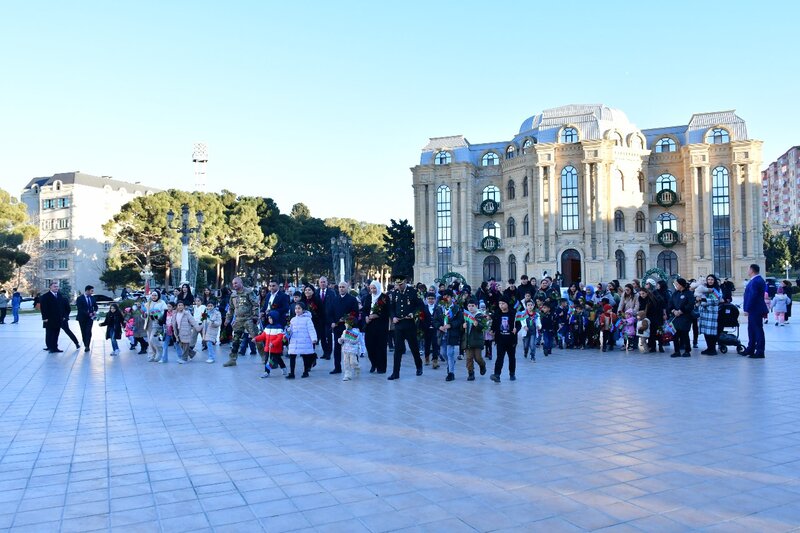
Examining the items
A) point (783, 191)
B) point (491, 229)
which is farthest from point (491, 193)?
point (783, 191)

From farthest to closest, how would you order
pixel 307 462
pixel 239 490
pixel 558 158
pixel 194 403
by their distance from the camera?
pixel 558 158 → pixel 194 403 → pixel 307 462 → pixel 239 490

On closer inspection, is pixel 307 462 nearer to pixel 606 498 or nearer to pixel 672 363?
pixel 606 498

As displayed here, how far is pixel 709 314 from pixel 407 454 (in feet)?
33.0

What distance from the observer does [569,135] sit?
53438 mm

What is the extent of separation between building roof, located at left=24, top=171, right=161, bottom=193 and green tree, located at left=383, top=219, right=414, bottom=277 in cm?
3763

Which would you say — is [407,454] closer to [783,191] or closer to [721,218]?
[721,218]

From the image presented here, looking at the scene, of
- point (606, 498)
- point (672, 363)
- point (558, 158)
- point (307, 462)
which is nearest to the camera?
point (606, 498)

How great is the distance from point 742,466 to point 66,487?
584 cm

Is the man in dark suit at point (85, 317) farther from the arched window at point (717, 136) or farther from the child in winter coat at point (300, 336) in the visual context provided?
the arched window at point (717, 136)

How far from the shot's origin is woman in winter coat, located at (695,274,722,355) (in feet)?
43.9

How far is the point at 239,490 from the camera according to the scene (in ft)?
16.6

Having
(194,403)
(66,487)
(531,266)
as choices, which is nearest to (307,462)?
(66,487)

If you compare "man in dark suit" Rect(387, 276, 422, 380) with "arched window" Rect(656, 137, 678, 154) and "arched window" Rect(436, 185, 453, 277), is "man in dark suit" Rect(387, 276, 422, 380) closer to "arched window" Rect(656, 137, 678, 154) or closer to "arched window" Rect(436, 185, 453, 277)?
"arched window" Rect(436, 185, 453, 277)

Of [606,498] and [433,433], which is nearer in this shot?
[606,498]
